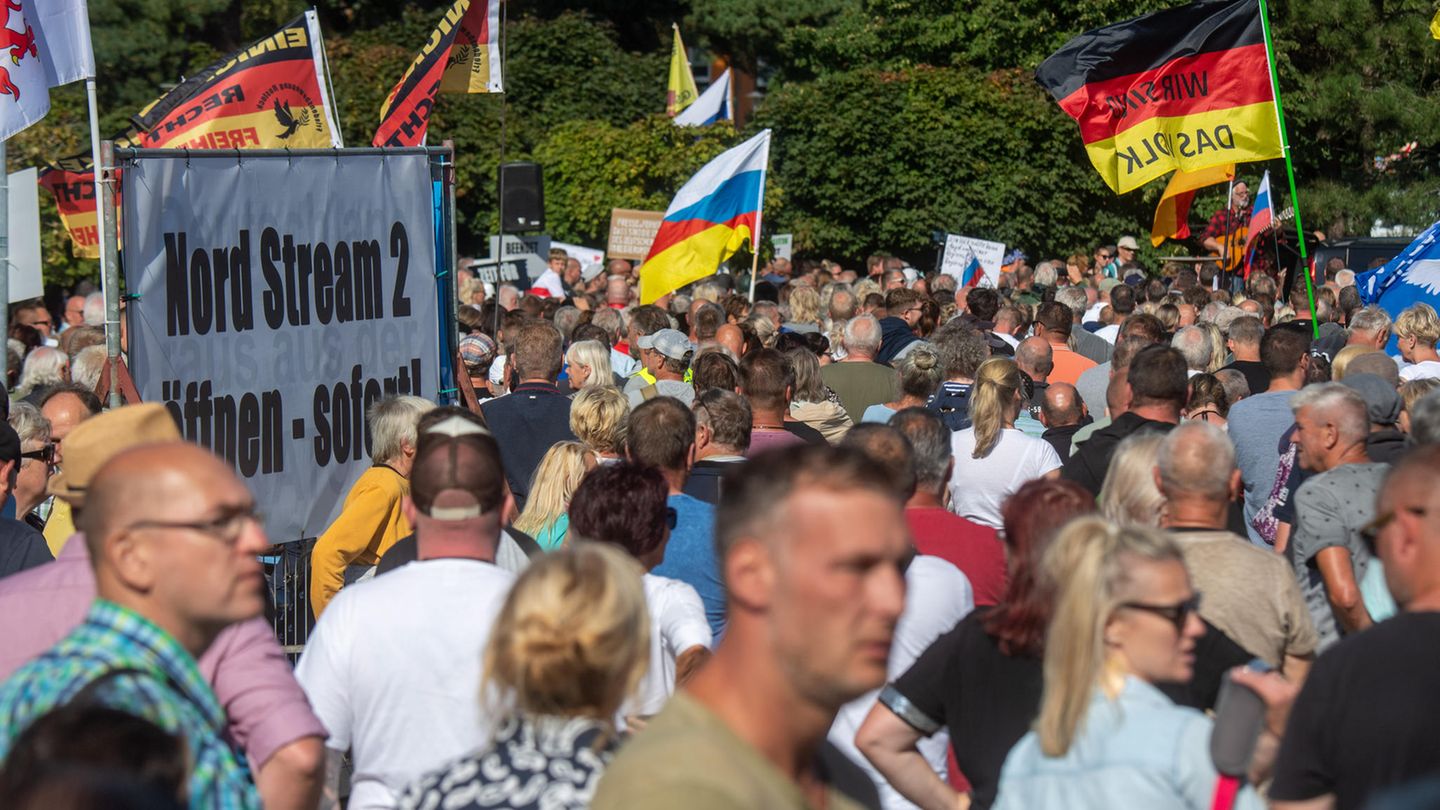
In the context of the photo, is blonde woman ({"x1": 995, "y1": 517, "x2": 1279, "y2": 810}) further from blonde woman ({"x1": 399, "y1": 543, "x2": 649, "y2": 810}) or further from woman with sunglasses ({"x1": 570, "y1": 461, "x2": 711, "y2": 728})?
woman with sunglasses ({"x1": 570, "y1": 461, "x2": 711, "y2": 728})

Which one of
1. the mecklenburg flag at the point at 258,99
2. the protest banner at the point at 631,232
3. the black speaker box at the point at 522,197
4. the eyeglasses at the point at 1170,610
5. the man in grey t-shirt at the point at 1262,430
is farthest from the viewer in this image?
the protest banner at the point at 631,232

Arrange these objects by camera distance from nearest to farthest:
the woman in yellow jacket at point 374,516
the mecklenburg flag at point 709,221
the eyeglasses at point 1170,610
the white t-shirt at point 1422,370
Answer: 1. the eyeglasses at point 1170,610
2. the woman in yellow jacket at point 374,516
3. the white t-shirt at point 1422,370
4. the mecklenburg flag at point 709,221

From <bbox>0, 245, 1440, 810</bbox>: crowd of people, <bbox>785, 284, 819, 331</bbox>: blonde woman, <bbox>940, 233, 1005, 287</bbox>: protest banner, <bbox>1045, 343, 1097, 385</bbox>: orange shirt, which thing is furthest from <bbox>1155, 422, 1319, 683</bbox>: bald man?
<bbox>940, 233, 1005, 287</bbox>: protest banner

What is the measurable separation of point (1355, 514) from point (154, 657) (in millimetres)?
3774

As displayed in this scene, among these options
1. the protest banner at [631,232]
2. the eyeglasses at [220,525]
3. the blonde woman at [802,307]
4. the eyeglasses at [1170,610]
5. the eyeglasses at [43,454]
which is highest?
the eyeglasses at [220,525]

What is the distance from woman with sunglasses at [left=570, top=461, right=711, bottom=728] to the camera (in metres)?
4.50

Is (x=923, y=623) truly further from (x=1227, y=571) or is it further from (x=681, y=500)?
(x=681, y=500)

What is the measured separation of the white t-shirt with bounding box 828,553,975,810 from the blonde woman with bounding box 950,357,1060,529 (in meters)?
2.14

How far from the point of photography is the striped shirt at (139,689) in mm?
2613

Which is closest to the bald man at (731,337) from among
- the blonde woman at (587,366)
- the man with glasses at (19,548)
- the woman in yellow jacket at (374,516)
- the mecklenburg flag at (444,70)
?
the blonde woman at (587,366)

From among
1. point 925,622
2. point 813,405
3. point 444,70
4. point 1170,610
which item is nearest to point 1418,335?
point 813,405

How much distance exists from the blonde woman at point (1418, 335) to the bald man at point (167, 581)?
7.67 m

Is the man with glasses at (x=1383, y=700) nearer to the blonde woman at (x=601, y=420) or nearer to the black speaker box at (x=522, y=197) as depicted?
the blonde woman at (x=601, y=420)

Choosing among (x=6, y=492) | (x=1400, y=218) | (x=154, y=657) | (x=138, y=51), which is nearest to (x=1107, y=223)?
(x=1400, y=218)
